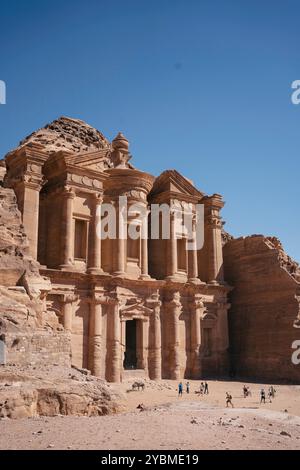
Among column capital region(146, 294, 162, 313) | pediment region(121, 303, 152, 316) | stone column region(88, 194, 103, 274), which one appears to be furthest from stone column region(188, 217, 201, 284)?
stone column region(88, 194, 103, 274)

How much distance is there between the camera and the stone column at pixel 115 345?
2597 centimetres

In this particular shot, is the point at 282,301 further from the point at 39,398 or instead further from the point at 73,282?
the point at 39,398

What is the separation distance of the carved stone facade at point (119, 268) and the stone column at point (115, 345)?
5cm

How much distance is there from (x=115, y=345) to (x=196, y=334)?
658 cm

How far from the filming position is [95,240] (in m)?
28.0

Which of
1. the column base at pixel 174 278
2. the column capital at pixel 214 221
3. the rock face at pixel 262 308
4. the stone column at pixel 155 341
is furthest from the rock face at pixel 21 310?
the column capital at pixel 214 221

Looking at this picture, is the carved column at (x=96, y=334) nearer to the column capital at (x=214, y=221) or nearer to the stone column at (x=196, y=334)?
the stone column at (x=196, y=334)

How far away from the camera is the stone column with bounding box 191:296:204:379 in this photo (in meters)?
30.1

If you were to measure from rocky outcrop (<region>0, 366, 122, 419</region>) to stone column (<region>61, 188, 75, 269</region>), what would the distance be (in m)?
12.7

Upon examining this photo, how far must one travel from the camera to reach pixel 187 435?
1030 centimetres

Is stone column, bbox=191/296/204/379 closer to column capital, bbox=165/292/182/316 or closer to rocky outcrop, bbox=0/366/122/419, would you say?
column capital, bbox=165/292/182/316

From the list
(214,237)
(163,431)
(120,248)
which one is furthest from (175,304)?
(163,431)

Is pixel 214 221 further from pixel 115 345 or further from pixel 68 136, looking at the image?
pixel 68 136

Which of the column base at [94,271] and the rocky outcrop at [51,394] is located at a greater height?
the column base at [94,271]
